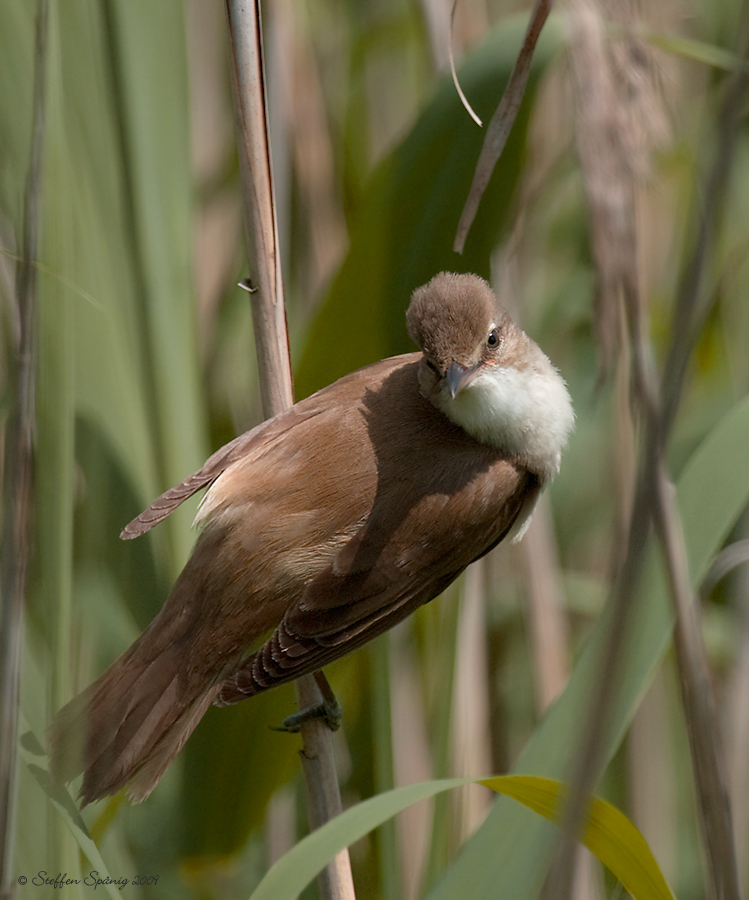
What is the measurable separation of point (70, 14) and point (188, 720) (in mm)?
1090

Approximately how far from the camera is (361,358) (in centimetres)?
183

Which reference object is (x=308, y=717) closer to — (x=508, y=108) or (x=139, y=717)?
(x=139, y=717)

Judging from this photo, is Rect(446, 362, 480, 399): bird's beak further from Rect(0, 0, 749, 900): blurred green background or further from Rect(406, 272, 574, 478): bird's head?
Rect(0, 0, 749, 900): blurred green background

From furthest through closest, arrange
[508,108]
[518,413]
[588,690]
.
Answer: [518,413], [508,108], [588,690]

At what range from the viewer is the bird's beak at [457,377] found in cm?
152

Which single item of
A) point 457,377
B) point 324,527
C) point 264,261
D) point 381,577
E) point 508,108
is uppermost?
point 508,108

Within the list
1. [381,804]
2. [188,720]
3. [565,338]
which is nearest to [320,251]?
[565,338]

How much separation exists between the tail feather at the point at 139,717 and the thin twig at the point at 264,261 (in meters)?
0.20

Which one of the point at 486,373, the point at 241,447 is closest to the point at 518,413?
the point at 486,373

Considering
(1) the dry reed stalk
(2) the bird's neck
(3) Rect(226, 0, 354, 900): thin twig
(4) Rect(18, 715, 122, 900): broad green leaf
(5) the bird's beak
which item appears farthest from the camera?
(2) the bird's neck

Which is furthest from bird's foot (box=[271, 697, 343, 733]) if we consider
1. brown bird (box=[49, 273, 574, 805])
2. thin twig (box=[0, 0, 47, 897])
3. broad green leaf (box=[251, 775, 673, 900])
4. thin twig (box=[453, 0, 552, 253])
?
thin twig (box=[453, 0, 552, 253])

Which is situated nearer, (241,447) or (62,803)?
(62,803)

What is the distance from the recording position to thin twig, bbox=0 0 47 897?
947mm

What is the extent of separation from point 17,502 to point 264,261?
651 millimetres
